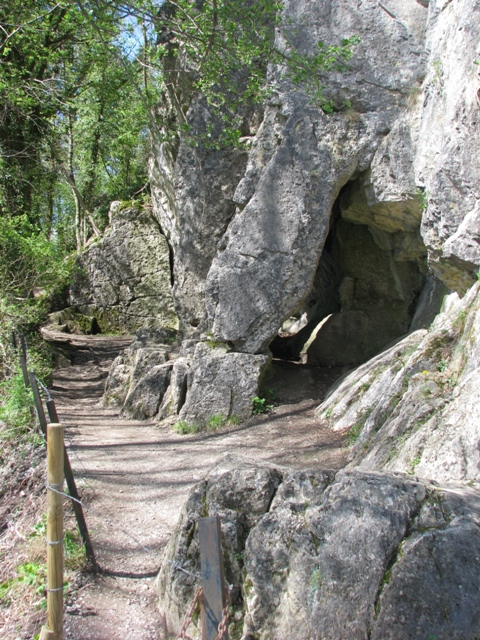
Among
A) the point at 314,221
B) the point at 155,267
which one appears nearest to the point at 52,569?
the point at 314,221

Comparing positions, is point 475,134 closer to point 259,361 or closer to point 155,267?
point 259,361

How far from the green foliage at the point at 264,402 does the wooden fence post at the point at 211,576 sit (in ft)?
21.7

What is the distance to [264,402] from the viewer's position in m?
9.41

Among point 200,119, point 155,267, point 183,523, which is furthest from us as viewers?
point 155,267

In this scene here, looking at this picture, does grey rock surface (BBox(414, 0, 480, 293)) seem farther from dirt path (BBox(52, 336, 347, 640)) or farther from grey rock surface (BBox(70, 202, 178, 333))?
grey rock surface (BBox(70, 202, 178, 333))

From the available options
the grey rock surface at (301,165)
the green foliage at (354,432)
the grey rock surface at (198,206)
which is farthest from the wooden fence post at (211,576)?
the grey rock surface at (198,206)

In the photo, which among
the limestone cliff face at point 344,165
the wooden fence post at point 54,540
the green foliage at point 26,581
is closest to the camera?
the wooden fence post at point 54,540

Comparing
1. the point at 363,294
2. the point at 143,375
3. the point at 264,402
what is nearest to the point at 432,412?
the point at 264,402

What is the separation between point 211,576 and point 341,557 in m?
0.70

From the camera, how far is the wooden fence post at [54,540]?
9.87ft

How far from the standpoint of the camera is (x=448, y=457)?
4.13m

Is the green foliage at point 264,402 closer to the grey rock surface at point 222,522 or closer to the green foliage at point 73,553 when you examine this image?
the green foliage at point 73,553

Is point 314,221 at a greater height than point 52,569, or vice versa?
point 314,221

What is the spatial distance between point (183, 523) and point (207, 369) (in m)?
5.78
